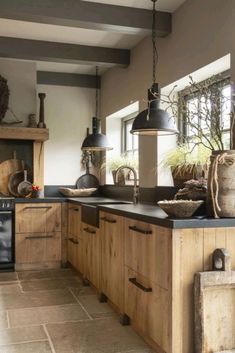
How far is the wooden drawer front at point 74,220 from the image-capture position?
14.0ft

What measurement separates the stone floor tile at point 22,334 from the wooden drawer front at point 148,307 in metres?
0.62

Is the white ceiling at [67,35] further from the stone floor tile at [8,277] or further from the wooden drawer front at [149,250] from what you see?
the stone floor tile at [8,277]

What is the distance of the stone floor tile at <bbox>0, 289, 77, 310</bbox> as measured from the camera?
334 cm

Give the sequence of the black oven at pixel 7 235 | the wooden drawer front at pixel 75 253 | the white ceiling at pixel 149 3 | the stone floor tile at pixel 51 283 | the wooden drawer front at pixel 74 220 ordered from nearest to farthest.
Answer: the white ceiling at pixel 149 3 < the stone floor tile at pixel 51 283 < the wooden drawer front at pixel 75 253 < the wooden drawer front at pixel 74 220 < the black oven at pixel 7 235

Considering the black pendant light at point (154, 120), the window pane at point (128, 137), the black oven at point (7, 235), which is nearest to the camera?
the black pendant light at point (154, 120)

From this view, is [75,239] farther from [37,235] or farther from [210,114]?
[210,114]

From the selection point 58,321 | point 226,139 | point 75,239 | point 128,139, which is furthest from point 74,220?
point 226,139

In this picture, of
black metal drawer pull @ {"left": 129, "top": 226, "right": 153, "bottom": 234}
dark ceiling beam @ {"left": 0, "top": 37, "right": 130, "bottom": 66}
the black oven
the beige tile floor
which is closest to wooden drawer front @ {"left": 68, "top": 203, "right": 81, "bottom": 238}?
the beige tile floor

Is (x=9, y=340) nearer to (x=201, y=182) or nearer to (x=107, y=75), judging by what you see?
(x=201, y=182)

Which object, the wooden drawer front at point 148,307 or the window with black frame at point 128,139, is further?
the window with black frame at point 128,139

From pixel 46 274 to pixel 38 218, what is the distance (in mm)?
663

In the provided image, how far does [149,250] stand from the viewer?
2416mm

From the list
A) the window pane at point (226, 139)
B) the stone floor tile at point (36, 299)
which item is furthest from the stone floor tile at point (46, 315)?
the window pane at point (226, 139)

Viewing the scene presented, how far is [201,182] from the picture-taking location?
2.56 m
